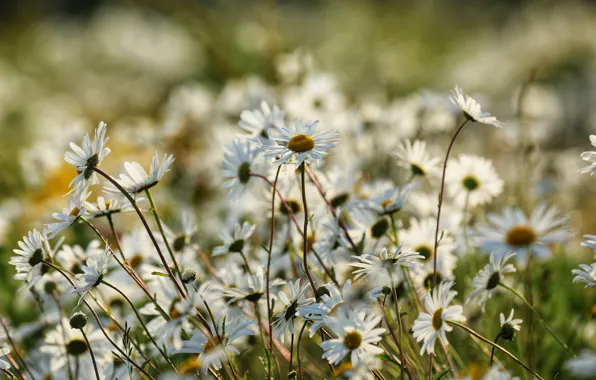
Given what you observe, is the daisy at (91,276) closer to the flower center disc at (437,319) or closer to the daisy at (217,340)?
the daisy at (217,340)

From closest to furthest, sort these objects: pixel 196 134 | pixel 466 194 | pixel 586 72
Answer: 1. pixel 466 194
2. pixel 196 134
3. pixel 586 72

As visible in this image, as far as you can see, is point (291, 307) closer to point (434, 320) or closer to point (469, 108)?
point (434, 320)

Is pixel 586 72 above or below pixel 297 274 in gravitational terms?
below

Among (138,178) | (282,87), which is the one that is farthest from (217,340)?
(282,87)

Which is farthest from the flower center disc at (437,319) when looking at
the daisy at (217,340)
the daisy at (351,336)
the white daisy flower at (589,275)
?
the daisy at (217,340)

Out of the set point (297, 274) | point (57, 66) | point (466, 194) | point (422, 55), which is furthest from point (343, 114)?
point (57, 66)

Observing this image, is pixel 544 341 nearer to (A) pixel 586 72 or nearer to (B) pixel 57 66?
(A) pixel 586 72
